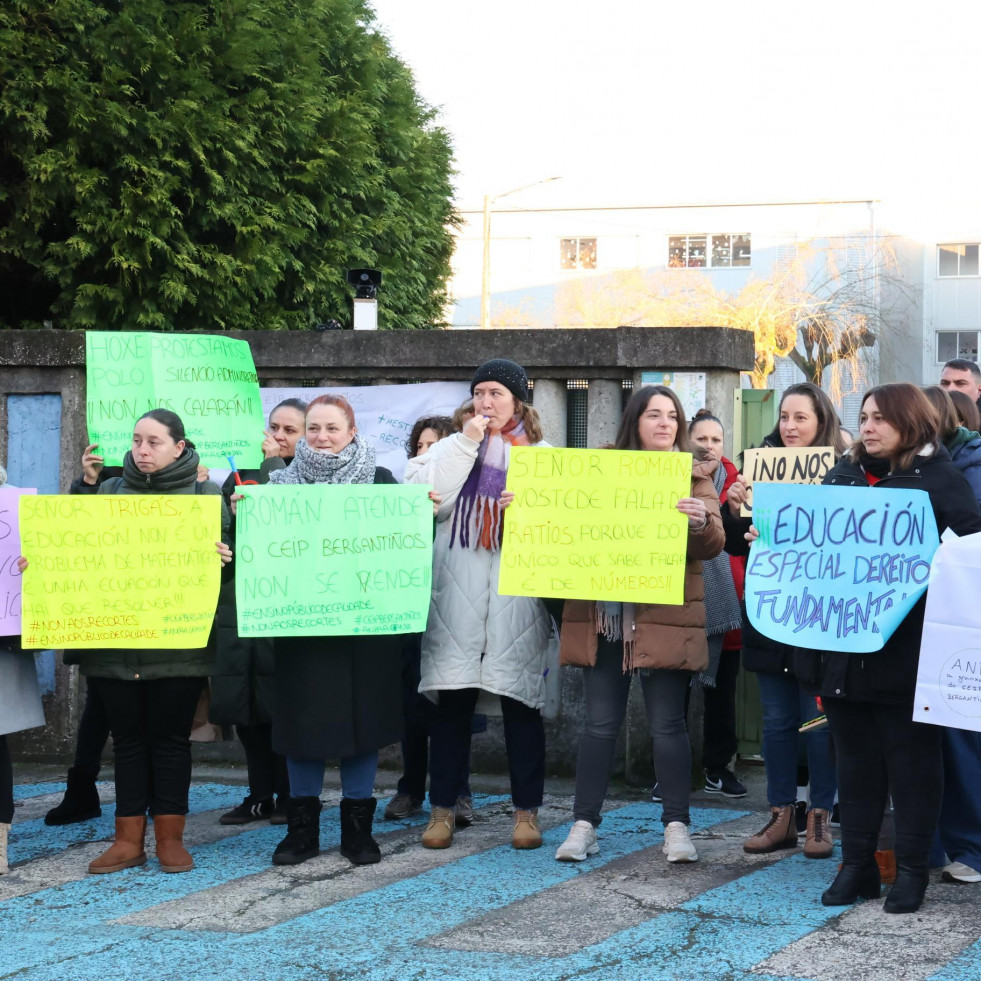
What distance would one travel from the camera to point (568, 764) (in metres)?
7.24

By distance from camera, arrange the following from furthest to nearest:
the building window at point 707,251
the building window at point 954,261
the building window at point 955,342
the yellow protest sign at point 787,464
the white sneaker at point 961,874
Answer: the building window at point 707,251 < the building window at point 954,261 < the building window at point 955,342 < the yellow protest sign at point 787,464 < the white sneaker at point 961,874

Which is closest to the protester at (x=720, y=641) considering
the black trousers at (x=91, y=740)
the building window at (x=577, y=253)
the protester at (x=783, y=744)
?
the protester at (x=783, y=744)

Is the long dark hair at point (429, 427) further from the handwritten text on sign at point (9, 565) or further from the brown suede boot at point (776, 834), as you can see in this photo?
the brown suede boot at point (776, 834)

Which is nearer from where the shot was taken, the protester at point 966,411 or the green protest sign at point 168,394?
the protester at point 966,411

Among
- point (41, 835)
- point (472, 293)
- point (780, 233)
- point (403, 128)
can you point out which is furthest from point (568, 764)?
point (472, 293)

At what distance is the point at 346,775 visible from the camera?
5.63m

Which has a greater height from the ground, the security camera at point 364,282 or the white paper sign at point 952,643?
the security camera at point 364,282

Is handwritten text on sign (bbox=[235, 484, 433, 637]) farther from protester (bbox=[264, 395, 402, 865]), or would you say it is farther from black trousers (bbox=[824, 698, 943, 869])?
black trousers (bbox=[824, 698, 943, 869])

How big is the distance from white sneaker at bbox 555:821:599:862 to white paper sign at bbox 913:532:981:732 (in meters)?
1.52

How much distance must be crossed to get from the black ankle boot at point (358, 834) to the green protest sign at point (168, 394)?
6.09ft

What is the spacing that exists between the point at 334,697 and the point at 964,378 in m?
3.43

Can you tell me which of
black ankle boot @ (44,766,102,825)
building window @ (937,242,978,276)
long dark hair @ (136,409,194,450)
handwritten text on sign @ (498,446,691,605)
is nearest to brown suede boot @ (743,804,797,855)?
handwritten text on sign @ (498,446,691,605)

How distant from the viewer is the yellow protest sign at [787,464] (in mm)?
5941

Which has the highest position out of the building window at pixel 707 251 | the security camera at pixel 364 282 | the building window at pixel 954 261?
the building window at pixel 707 251
